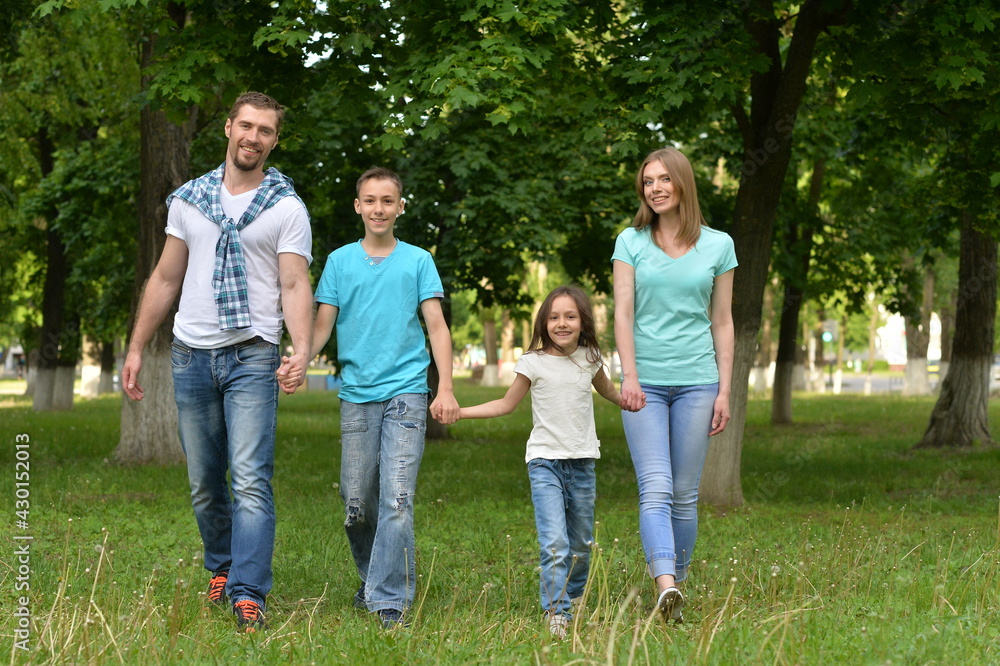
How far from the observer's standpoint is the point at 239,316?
181 inches

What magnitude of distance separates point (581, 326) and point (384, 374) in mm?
906

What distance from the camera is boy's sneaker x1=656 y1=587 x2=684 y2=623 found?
14.8ft

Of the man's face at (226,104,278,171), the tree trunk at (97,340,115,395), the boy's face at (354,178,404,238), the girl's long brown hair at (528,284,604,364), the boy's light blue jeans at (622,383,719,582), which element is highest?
the man's face at (226,104,278,171)

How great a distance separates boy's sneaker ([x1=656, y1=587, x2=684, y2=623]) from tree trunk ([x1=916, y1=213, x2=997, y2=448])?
12714mm

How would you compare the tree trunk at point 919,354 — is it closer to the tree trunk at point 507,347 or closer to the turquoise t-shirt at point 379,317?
the tree trunk at point 507,347

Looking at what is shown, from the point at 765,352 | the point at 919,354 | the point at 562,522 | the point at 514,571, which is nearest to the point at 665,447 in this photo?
the point at 562,522

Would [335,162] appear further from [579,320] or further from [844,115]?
[579,320]

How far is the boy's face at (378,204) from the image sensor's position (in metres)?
4.86

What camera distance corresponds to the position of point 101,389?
3494 centimetres

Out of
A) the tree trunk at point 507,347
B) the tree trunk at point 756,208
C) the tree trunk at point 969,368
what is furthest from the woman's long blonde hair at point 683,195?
the tree trunk at point 507,347

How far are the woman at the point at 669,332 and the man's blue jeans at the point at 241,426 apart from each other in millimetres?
1553

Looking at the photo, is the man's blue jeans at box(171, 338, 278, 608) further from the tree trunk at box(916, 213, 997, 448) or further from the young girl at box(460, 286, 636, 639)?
the tree trunk at box(916, 213, 997, 448)

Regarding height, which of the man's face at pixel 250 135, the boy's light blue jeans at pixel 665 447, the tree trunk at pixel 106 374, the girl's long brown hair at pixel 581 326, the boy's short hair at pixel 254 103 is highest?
the boy's short hair at pixel 254 103

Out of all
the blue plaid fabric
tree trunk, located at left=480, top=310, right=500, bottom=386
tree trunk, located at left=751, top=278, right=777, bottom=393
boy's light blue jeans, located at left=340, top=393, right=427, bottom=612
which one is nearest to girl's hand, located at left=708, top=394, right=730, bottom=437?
boy's light blue jeans, located at left=340, top=393, right=427, bottom=612
